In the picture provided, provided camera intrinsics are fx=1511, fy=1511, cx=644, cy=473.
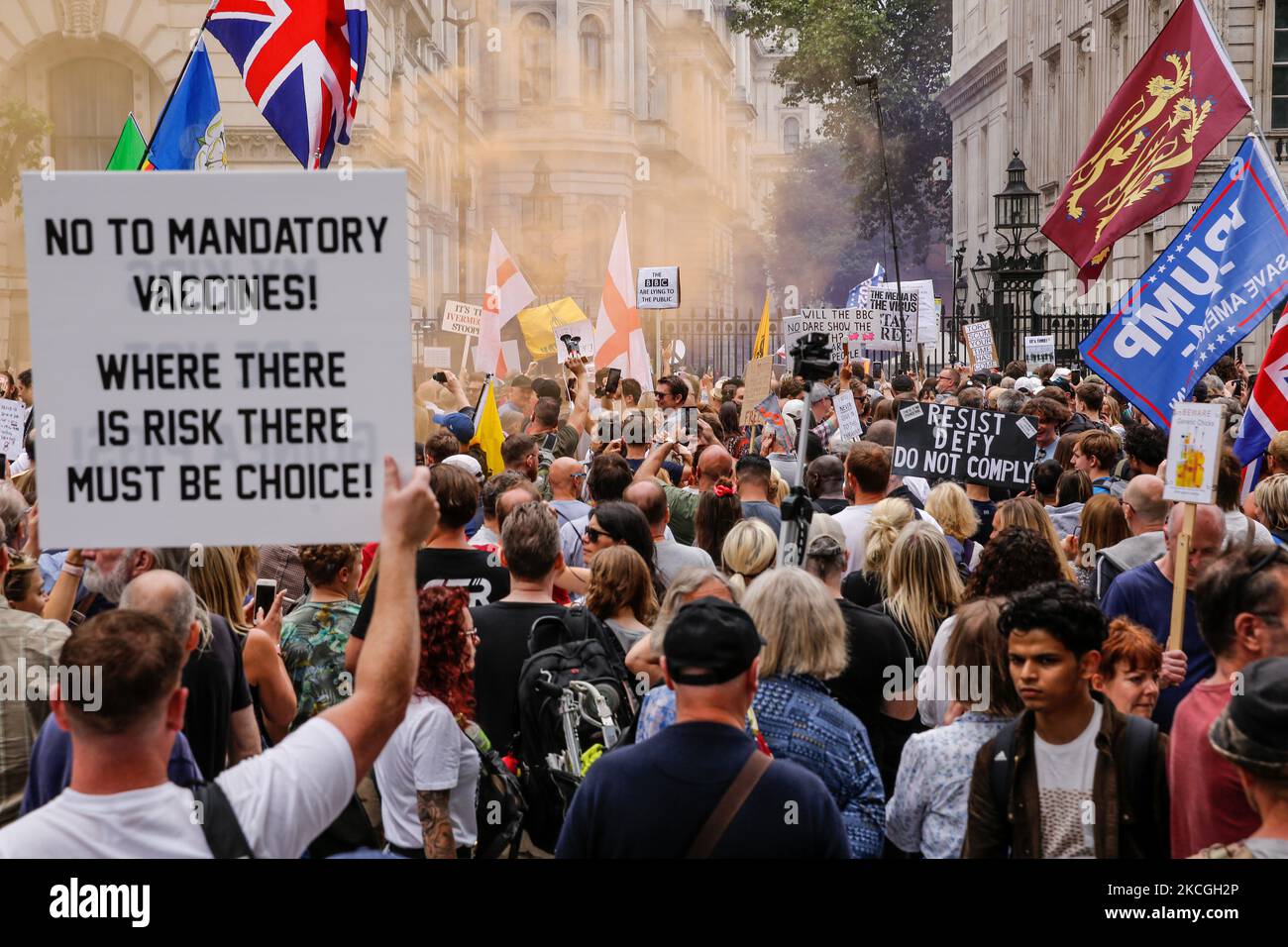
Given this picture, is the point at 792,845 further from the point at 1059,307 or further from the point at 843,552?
the point at 1059,307

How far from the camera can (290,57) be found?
31.5 ft

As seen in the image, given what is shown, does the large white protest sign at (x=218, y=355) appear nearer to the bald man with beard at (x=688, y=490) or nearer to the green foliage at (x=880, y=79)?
the bald man with beard at (x=688, y=490)

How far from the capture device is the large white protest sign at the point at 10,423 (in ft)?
32.2

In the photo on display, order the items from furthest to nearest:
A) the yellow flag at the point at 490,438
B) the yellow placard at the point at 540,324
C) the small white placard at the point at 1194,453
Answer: the yellow placard at the point at 540,324 → the yellow flag at the point at 490,438 → the small white placard at the point at 1194,453

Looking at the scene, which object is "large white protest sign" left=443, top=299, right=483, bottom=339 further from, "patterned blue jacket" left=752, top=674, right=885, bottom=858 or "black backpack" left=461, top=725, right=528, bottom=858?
"patterned blue jacket" left=752, top=674, right=885, bottom=858

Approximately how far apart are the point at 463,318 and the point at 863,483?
29.6ft

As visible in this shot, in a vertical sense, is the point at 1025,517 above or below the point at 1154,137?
below

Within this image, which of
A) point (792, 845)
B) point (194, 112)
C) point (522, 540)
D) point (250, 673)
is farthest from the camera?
point (194, 112)

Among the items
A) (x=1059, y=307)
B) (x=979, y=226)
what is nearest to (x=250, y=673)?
(x=1059, y=307)

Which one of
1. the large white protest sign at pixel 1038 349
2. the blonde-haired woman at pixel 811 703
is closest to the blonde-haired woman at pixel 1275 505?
the blonde-haired woman at pixel 811 703

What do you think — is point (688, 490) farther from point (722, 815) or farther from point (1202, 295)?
point (722, 815)

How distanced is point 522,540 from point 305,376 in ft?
7.26

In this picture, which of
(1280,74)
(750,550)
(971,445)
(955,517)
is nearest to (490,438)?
(971,445)

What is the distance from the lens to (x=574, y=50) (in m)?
67.4
